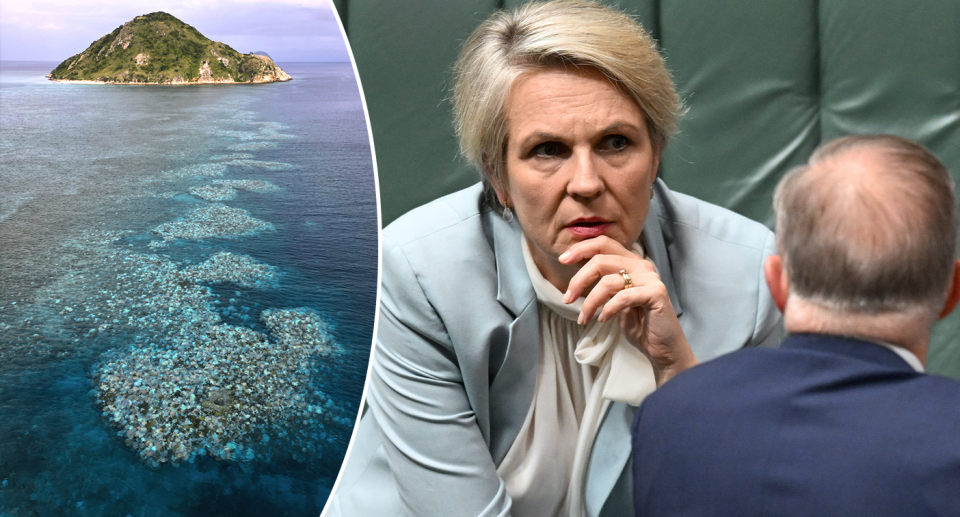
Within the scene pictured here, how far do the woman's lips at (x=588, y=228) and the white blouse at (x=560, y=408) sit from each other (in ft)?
0.37

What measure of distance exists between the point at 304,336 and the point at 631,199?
21.0 inches

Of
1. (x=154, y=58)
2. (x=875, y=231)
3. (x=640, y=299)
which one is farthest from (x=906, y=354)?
(x=154, y=58)

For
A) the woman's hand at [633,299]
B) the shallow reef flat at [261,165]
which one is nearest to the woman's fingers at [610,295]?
the woman's hand at [633,299]

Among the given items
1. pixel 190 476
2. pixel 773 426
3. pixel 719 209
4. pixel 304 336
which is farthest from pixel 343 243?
pixel 773 426

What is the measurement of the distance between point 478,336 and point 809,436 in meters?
0.56

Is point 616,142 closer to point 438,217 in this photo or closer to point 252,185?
point 438,217

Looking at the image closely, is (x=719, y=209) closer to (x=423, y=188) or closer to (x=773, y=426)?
(x=423, y=188)

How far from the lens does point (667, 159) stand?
153 cm

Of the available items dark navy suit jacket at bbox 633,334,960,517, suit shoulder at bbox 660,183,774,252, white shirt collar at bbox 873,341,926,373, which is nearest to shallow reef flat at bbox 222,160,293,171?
suit shoulder at bbox 660,183,774,252

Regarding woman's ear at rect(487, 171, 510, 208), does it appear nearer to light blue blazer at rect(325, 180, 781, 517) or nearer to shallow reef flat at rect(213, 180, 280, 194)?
light blue blazer at rect(325, 180, 781, 517)

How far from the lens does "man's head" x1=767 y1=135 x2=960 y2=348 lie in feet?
2.07

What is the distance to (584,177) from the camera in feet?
3.27

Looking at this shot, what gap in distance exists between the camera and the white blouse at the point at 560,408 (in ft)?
3.63

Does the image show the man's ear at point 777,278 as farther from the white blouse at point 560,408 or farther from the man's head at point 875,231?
the white blouse at point 560,408
